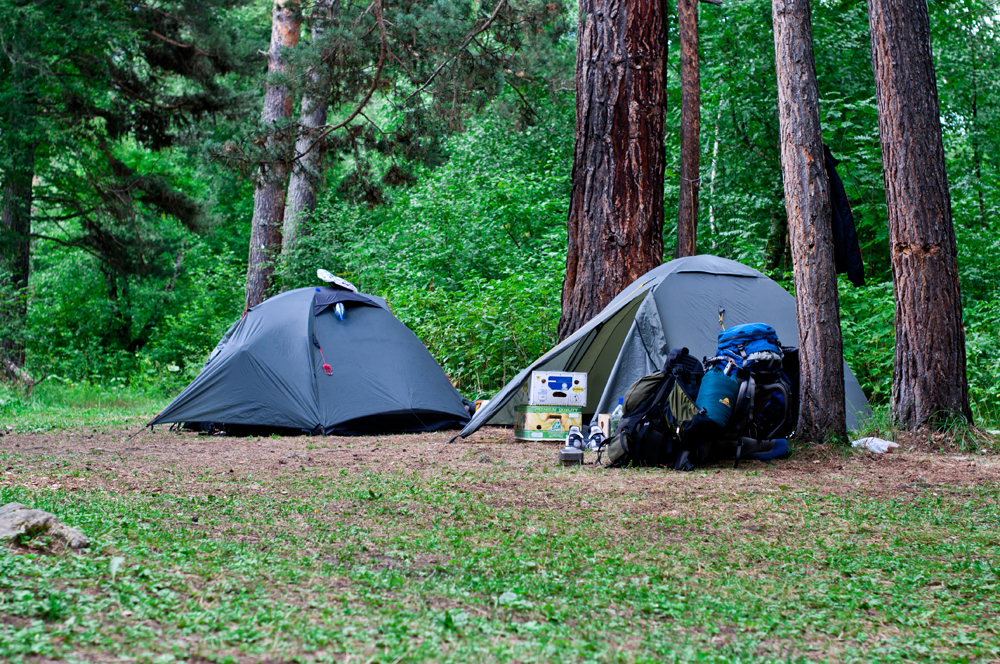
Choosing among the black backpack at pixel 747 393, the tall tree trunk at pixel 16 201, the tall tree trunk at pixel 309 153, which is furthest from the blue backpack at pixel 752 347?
the tall tree trunk at pixel 16 201

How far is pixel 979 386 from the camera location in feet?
26.1

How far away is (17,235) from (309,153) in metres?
5.18

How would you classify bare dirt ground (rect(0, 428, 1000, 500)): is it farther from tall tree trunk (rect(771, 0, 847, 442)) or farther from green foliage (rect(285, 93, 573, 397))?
green foliage (rect(285, 93, 573, 397))

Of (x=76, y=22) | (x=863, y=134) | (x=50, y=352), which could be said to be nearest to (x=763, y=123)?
(x=863, y=134)

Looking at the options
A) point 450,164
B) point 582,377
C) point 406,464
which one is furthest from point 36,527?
point 450,164

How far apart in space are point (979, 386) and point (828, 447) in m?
3.80

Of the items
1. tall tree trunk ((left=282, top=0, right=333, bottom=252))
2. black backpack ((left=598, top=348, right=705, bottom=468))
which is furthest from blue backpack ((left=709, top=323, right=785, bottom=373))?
tall tree trunk ((left=282, top=0, right=333, bottom=252))

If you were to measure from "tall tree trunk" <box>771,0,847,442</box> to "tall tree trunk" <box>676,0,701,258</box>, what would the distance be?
186 inches

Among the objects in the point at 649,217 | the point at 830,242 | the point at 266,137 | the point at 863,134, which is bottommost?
the point at 830,242

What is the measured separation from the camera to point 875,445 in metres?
5.50

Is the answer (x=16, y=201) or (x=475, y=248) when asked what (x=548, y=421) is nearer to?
(x=475, y=248)

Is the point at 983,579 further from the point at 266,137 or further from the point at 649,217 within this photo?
the point at 266,137

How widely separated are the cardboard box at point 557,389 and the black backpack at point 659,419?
4.17 ft

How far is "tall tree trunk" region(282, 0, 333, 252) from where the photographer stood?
10.7m
